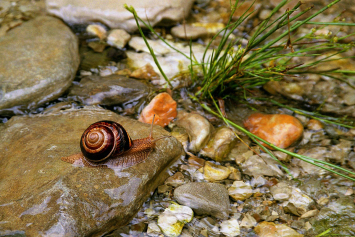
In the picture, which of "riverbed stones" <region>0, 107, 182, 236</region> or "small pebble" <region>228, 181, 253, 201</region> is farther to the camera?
"small pebble" <region>228, 181, 253, 201</region>

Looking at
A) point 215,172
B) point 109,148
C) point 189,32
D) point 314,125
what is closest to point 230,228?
point 215,172

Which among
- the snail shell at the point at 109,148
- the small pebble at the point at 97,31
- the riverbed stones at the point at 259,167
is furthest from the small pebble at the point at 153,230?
the small pebble at the point at 97,31

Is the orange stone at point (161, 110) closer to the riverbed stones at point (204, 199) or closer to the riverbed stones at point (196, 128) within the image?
the riverbed stones at point (196, 128)

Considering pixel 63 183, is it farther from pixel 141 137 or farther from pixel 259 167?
pixel 259 167

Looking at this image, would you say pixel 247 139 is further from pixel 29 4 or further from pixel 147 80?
pixel 29 4

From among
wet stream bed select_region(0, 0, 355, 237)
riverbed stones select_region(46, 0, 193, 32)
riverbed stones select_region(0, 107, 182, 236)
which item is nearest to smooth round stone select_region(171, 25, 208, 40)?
wet stream bed select_region(0, 0, 355, 237)

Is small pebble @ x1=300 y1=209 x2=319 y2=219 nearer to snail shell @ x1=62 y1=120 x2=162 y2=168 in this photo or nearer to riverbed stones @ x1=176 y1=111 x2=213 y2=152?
riverbed stones @ x1=176 y1=111 x2=213 y2=152

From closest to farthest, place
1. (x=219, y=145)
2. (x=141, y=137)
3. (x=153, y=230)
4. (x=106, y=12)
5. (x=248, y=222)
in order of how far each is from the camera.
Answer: (x=153, y=230)
(x=248, y=222)
(x=141, y=137)
(x=219, y=145)
(x=106, y=12)
